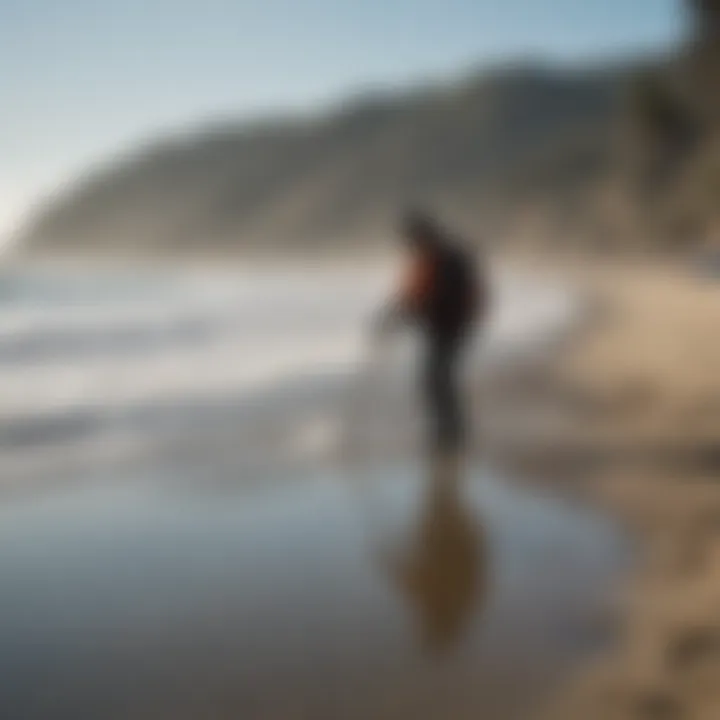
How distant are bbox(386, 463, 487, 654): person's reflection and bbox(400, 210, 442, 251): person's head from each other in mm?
1717

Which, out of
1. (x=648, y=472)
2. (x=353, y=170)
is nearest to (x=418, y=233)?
(x=648, y=472)

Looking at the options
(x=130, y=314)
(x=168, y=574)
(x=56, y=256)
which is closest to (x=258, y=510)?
(x=168, y=574)

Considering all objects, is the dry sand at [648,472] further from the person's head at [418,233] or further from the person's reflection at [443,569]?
the person's head at [418,233]

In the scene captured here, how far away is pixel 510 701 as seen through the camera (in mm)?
3188

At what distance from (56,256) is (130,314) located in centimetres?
6039

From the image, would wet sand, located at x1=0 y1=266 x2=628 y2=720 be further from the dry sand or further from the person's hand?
the person's hand

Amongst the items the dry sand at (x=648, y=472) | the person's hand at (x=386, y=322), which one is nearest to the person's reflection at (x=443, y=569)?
the dry sand at (x=648, y=472)

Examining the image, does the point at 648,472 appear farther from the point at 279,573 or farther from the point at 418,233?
the point at 279,573

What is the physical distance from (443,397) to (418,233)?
1.30 m

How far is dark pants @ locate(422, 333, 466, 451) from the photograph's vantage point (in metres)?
6.95

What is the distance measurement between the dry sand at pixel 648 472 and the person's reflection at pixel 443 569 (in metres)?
0.64

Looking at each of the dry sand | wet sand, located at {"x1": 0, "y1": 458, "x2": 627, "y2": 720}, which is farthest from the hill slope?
wet sand, located at {"x1": 0, "y1": 458, "x2": 627, "y2": 720}

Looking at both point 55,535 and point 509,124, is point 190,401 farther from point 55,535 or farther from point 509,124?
point 509,124

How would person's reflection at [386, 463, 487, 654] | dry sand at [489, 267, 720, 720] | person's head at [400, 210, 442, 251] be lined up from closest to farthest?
dry sand at [489, 267, 720, 720] < person's reflection at [386, 463, 487, 654] < person's head at [400, 210, 442, 251]
